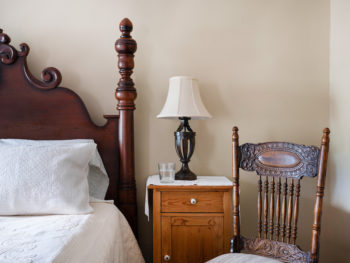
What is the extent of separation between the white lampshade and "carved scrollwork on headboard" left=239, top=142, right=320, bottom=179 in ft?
1.15

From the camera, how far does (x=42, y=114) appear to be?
5.93 feet

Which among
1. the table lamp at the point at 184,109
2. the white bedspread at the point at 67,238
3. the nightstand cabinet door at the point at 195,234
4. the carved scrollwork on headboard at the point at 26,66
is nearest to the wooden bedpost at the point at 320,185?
the nightstand cabinet door at the point at 195,234

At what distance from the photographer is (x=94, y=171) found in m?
1.77

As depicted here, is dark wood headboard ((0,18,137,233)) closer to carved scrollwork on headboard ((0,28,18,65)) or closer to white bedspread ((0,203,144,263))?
carved scrollwork on headboard ((0,28,18,65))

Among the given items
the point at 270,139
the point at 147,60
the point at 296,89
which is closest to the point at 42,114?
the point at 147,60

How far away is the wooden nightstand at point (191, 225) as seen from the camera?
1.58 meters

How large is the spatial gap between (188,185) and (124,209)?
48 centimetres

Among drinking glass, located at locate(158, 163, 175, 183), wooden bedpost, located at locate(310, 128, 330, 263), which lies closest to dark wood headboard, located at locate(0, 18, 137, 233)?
drinking glass, located at locate(158, 163, 175, 183)

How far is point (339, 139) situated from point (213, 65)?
951 mm

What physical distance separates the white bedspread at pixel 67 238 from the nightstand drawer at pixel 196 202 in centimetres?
30

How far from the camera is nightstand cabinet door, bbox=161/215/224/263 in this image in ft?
5.18

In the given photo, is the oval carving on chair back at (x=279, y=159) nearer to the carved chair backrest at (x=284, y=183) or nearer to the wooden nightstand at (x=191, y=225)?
the carved chair backrest at (x=284, y=183)

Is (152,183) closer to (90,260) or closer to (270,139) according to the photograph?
(90,260)

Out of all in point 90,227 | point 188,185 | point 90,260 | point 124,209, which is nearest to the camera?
point 90,260
